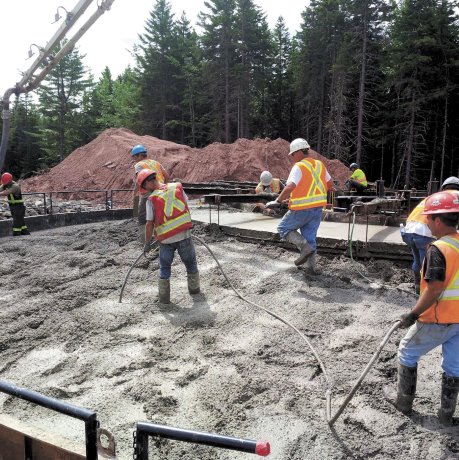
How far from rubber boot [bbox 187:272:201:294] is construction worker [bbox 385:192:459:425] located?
3267 mm

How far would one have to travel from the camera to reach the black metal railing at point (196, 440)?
1.61 m

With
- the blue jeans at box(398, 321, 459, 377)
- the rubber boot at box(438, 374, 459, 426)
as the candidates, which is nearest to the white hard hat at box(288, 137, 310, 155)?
the blue jeans at box(398, 321, 459, 377)

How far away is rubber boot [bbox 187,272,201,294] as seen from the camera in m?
5.91

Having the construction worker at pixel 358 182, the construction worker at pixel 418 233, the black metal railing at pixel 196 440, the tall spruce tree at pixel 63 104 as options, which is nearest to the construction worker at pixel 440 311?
the black metal railing at pixel 196 440

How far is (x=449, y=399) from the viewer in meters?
2.95

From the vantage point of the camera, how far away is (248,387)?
3574mm

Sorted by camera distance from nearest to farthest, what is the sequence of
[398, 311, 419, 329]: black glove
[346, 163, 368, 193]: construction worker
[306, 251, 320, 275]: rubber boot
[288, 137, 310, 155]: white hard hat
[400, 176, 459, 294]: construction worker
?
[398, 311, 419, 329]: black glove, [400, 176, 459, 294]: construction worker, [288, 137, 310, 155]: white hard hat, [306, 251, 320, 275]: rubber boot, [346, 163, 368, 193]: construction worker

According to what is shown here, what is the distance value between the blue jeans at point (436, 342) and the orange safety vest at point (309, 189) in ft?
10.1

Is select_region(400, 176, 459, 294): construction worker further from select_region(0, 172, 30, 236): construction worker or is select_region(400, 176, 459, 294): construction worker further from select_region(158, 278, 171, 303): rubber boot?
select_region(0, 172, 30, 236): construction worker

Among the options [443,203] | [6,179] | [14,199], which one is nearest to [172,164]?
[6,179]

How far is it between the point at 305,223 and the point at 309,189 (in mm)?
488

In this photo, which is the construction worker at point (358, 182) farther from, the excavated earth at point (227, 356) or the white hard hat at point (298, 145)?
the white hard hat at point (298, 145)

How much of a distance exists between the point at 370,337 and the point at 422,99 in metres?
31.6

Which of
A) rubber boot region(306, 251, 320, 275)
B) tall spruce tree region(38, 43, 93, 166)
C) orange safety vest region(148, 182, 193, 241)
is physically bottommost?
rubber boot region(306, 251, 320, 275)
